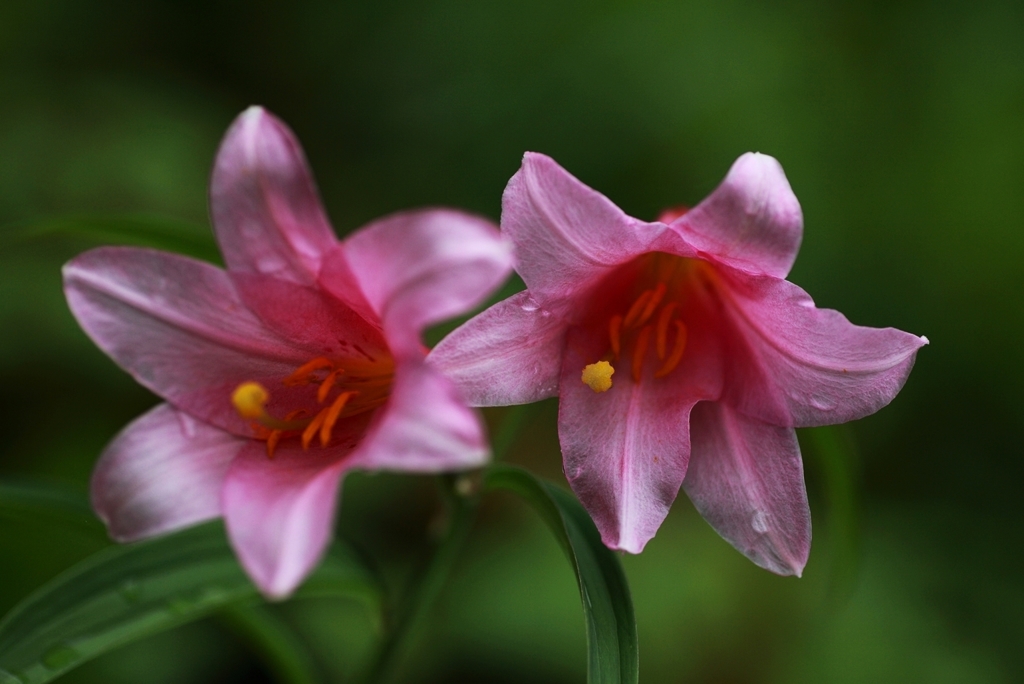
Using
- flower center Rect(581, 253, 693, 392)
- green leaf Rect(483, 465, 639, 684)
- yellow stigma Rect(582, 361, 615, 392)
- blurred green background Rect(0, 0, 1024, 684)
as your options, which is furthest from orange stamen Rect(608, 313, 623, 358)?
blurred green background Rect(0, 0, 1024, 684)

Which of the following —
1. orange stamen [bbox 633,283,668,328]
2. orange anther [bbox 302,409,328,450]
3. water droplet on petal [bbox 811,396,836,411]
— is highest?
orange stamen [bbox 633,283,668,328]

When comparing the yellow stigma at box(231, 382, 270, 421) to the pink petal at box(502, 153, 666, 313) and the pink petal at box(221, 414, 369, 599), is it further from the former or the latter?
the pink petal at box(502, 153, 666, 313)

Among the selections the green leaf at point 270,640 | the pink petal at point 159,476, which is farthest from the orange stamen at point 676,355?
the green leaf at point 270,640

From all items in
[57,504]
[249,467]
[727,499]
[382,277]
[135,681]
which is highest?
[382,277]

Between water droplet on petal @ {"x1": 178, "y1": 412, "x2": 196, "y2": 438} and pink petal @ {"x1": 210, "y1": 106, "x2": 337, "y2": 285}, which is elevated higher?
pink petal @ {"x1": 210, "y1": 106, "x2": 337, "y2": 285}

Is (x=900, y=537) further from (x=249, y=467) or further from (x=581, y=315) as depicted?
(x=249, y=467)

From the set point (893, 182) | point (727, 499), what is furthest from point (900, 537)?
point (727, 499)
